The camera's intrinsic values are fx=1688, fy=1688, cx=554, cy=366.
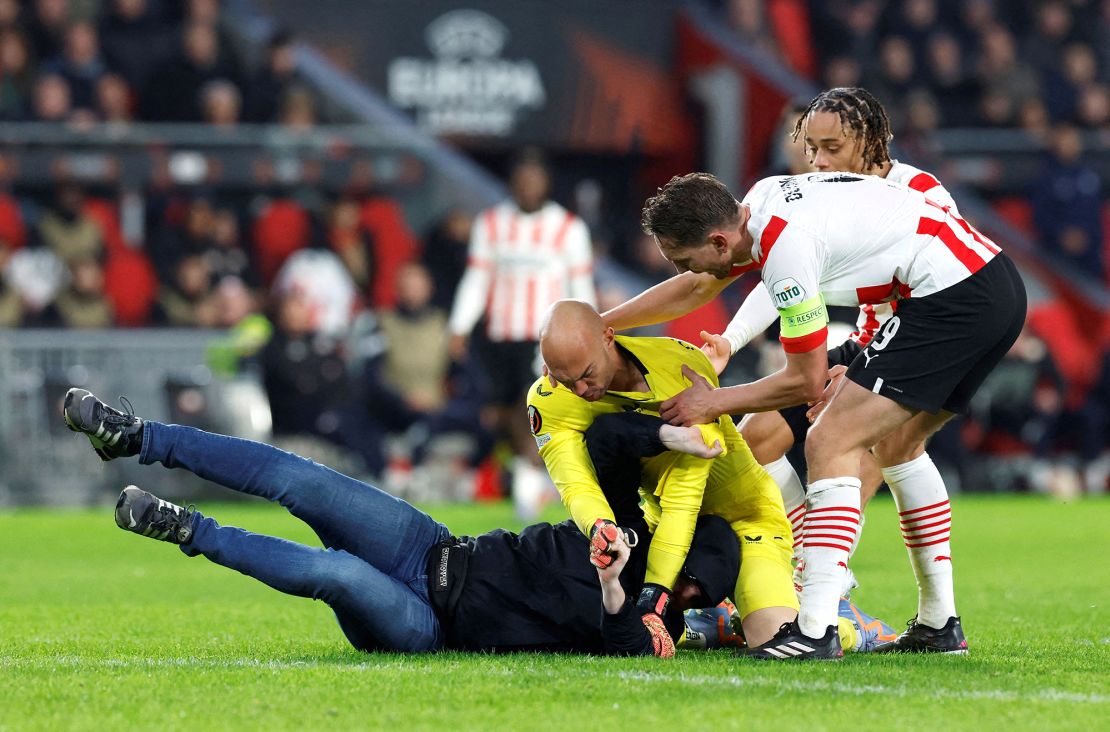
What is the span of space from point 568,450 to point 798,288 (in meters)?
0.90

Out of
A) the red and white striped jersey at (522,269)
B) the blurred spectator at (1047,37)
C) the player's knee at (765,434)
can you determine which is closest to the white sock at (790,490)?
the player's knee at (765,434)

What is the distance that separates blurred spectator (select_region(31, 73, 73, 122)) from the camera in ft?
49.2

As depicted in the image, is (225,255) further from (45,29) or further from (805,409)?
(805,409)

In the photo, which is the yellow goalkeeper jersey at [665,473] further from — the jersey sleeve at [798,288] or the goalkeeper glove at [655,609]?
the jersey sleeve at [798,288]

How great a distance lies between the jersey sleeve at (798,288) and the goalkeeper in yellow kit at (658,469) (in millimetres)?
441

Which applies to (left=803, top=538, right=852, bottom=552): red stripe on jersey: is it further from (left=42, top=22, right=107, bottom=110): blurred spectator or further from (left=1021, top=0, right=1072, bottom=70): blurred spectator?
(left=1021, top=0, right=1072, bottom=70): blurred spectator

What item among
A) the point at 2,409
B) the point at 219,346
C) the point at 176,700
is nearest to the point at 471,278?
the point at 219,346

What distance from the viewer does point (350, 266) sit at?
49.5 feet

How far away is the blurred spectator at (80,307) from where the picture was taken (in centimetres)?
1410

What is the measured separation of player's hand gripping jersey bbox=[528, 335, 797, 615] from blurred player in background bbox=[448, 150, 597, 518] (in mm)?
6083

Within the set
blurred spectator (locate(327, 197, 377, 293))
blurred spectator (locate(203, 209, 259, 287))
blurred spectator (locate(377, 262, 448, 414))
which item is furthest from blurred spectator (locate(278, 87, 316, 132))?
blurred spectator (locate(377, 262, 448, 414))

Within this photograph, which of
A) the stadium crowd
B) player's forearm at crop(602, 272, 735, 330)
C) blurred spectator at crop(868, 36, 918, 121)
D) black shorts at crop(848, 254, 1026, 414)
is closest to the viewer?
black shorts at crop(848, 254, 1026, 414)

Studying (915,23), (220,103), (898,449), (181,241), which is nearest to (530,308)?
(181,241)

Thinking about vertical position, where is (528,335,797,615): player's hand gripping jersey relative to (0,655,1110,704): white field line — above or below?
above
